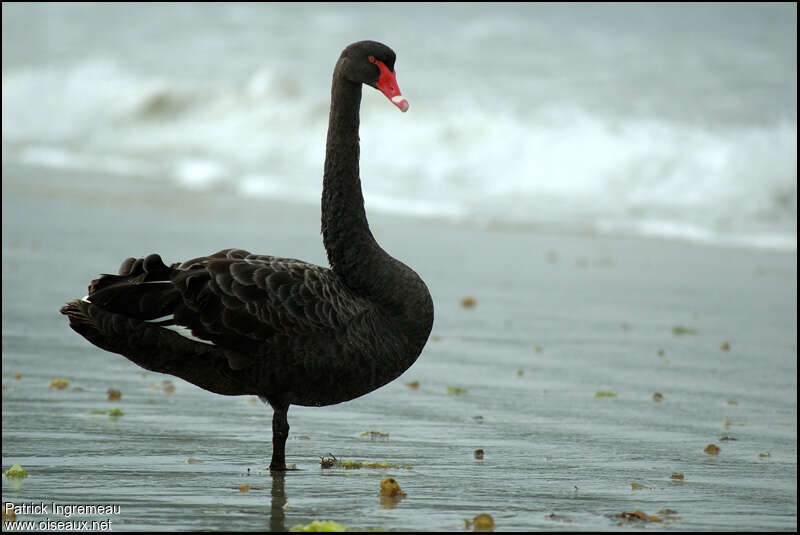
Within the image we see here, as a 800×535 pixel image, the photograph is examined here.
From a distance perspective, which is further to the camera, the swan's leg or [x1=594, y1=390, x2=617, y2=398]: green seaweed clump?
[x1=594, y1=390, x2=617, y2=398]: green seaweed clump

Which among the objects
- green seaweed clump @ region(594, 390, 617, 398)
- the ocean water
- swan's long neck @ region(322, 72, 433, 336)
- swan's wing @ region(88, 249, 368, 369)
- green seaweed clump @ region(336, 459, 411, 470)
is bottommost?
green seaweed clump @ region(336, 459, 411, 470)

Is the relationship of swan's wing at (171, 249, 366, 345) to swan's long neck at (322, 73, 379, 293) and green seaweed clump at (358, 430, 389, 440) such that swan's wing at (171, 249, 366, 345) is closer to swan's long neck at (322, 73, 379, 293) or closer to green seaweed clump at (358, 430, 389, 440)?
swan's long neck at (322, 73, 379, 293)

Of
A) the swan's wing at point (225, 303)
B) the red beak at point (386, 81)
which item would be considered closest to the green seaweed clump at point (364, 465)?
the swan's wing at point (225, 303)

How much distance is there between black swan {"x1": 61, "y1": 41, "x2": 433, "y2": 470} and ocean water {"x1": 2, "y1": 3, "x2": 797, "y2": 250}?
8.92 m

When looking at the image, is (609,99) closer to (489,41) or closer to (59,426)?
(489,41)

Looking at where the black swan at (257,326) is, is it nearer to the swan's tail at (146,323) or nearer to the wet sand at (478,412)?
the swan's tail at (146,323)

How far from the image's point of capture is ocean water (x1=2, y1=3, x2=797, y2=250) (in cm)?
1491

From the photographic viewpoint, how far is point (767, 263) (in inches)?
438

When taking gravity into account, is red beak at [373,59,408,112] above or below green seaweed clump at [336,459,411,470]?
above

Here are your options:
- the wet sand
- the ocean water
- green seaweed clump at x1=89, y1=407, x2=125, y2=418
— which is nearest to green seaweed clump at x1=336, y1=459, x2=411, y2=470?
the wet sand

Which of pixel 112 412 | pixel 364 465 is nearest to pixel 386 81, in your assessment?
pixel 364 465

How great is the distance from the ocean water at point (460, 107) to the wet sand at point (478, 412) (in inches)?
155

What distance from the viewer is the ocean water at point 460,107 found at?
14.9 meters

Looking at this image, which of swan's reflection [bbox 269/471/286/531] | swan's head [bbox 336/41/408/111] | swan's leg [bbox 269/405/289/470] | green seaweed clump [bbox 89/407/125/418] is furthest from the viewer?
green seaweed clump [bbox 89/407/125/418]
